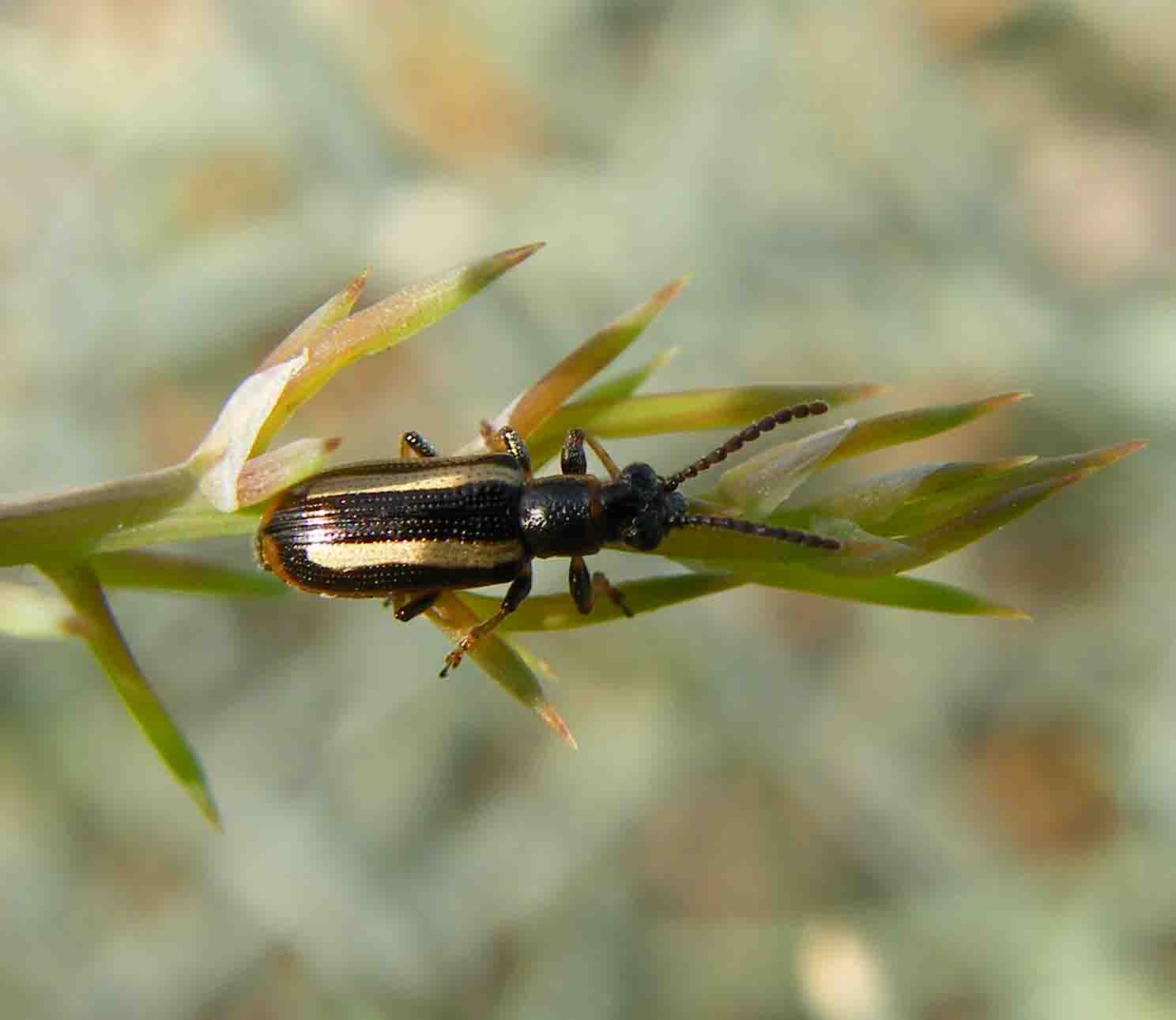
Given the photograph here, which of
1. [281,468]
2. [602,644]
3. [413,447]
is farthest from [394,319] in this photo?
[602,644]

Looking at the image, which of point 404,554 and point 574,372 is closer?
point 574,372

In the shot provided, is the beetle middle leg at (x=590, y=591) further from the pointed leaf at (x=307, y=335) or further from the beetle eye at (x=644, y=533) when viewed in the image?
the pointed leaf at (x=307, y=335)

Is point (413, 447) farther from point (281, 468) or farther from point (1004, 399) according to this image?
point (1004, 399)

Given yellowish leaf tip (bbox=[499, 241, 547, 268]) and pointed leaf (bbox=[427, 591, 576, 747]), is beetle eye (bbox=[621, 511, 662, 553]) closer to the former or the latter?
pointed leaf (bbox=[427, 591, 576, 747])

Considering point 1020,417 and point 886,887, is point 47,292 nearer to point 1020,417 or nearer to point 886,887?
point 886,887

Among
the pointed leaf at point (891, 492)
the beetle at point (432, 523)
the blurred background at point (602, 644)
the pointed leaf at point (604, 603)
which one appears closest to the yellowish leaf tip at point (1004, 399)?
the pointed leaf at point (891, 492)

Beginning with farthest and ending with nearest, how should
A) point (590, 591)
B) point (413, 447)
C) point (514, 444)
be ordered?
point (413, 447) → point (514, 444) → point (590, 591)

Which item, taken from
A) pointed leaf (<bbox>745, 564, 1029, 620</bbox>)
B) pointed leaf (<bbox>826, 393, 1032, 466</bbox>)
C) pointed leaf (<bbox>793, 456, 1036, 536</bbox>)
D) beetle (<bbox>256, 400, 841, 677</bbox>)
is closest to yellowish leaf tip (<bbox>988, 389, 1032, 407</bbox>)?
pointed leaf (<bbox>826, 393, 1032, 466</bbox>)
